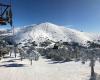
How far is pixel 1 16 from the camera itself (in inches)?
528

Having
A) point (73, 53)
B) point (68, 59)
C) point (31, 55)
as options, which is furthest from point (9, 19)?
point (73, 53)

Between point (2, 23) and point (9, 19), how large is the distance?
56cm

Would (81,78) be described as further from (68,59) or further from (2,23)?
(68,59)

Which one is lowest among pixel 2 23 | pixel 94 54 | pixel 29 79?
pixel 29 79

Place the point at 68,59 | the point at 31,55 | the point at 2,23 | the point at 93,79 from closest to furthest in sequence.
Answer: the point at 2,23 < the point at 93,79 < the point at 31,55 < the point at 68,59

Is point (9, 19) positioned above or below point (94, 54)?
above

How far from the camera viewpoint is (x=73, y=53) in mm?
77875

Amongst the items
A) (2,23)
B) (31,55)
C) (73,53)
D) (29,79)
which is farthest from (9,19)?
(73,53)

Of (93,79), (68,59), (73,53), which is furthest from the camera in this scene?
(73,53)

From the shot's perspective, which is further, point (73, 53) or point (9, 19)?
point (73, 53)

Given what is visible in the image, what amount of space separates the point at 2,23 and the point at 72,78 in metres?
26.7

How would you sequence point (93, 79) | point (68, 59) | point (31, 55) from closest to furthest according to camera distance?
point (93, 79)
point (31, 55)
point (68, 59)

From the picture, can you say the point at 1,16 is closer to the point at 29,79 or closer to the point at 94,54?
the point at 29,79

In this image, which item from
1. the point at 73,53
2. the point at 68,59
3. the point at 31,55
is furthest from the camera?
the point at 73,53
